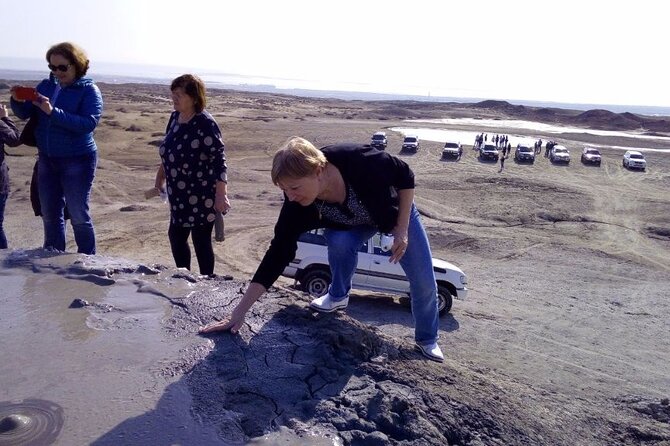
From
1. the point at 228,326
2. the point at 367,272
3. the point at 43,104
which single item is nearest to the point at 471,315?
the point at 367,272

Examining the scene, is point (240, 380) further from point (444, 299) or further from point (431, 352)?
point (444, 299)

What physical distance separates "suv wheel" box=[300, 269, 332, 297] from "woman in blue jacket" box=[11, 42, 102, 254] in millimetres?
4845

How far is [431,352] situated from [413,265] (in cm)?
62

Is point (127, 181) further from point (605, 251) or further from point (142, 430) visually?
point (142, 430)

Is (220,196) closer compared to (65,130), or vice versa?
(65,130)

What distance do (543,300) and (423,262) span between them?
352 inches

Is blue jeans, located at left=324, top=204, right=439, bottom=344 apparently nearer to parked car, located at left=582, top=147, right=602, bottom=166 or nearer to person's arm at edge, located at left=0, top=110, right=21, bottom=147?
person's arm at edge, located at left=0, top=110, right=21, bottom=147

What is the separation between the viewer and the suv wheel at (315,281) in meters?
9.54

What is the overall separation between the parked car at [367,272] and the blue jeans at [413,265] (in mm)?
5453

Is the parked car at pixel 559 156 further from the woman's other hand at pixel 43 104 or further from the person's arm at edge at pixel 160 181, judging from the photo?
the woman's other hand at pixel 43 104

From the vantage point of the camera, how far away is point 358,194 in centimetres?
345

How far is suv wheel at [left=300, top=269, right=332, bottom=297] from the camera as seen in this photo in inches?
376

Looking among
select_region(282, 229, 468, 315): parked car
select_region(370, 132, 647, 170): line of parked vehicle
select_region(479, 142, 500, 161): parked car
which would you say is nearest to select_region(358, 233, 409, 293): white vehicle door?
select_region(282, 229, 468, 315): parked car

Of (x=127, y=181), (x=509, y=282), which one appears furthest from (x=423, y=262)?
(x=127, y=181)
